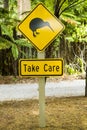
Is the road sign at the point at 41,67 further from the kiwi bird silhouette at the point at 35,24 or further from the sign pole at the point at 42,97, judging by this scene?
the kiwi bird silhouette at the point at 35,24

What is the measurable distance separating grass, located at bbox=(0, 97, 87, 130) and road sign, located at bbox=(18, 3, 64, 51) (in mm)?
1361

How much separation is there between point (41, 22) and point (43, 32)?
6.5 inches

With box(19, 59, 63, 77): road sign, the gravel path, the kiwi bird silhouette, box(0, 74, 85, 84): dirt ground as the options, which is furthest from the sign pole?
box(0, 74, 85, 84): dirt ground

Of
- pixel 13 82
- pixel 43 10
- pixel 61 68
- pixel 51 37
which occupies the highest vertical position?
pixel 43 10

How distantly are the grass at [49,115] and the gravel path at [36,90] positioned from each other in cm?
258

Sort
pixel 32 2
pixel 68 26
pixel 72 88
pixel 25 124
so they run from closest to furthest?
pixel 25 124
pixel 68 26
pixel 32 2
pixel 72 88

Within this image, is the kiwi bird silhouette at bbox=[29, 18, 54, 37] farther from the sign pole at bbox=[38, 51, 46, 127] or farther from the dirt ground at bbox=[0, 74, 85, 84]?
the dirt ground at bbox=[0, 74, 85, 84]

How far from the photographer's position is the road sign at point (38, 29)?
7.00 m

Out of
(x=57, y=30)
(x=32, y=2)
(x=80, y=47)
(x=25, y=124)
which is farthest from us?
(x=80, y=47)

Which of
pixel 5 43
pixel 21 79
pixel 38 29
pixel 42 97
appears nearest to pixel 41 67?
pixel 42 97

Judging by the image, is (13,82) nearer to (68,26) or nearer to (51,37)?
(68,26)

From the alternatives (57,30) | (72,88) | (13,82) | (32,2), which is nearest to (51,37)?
(57,30)

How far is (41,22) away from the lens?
23.2 ft

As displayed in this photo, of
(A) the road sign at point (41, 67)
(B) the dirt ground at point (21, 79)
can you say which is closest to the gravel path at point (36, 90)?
(B) the dirt ground at point (21, 79)
